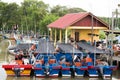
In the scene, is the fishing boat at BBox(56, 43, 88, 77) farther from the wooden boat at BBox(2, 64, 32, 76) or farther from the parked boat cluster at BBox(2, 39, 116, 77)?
the wooden boat at BBox(2, 64, 32, 76)

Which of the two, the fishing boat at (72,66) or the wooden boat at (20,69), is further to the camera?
the fishing boat at (72,66)

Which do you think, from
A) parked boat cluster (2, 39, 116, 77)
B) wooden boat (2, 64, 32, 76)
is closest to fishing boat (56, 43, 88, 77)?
parked boat cluster (2, 39, 116, 77)

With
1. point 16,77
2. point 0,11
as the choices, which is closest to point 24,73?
point 16,77

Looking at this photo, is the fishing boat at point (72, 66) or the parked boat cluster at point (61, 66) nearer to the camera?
the parked boat cluster at point (61, 66)

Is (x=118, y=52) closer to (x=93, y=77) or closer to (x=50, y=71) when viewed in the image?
(x=93, y=77)

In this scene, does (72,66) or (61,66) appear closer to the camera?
(61,66)

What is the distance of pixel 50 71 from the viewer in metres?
24.1

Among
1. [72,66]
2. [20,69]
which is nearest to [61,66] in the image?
[72,66]

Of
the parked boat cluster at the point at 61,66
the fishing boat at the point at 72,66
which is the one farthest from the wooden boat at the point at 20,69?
the fishing boat at the point at 72,66

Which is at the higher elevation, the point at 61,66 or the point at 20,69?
the point at 61,66

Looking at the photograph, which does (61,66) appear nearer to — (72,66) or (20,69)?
(72,66)

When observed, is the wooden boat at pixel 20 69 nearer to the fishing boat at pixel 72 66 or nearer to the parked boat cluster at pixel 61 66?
the parked boat cluster at pixel 61 66

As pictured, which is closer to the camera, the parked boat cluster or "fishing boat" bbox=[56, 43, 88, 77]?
the parked boat cluster

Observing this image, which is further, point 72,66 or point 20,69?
point 72,66
